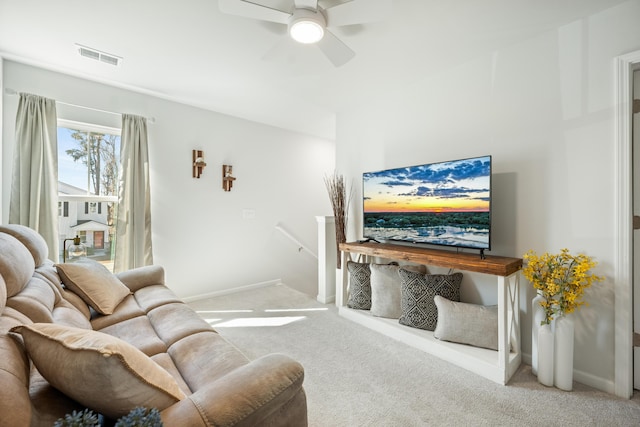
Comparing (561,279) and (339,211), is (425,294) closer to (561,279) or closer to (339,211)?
(561,279)

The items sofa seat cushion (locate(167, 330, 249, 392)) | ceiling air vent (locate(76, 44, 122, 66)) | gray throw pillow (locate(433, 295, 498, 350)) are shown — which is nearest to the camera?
sofa seat cushion (locate(167, 330, 249, 392))

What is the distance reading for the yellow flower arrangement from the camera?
72.4 inches

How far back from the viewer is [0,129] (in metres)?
2.53

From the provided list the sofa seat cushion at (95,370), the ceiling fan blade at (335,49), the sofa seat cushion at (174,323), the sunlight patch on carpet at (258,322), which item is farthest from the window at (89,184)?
the sofa seat cushion at (95,370)

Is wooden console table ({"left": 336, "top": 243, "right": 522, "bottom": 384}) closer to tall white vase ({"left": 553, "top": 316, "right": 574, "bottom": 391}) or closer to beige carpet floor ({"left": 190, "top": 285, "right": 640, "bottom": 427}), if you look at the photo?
beige carpet floor ({"left": 190, "top": 285, "right": 640, "bottom": 427})

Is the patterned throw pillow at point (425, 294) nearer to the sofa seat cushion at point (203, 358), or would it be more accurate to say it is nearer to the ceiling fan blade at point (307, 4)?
the sofa seat cushion at point (203, 358)

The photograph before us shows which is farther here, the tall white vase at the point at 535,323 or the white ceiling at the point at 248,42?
the tall white vase at the point at 535,323

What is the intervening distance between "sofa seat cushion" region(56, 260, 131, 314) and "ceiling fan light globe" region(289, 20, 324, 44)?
217 cm

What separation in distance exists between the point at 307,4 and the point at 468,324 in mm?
2485

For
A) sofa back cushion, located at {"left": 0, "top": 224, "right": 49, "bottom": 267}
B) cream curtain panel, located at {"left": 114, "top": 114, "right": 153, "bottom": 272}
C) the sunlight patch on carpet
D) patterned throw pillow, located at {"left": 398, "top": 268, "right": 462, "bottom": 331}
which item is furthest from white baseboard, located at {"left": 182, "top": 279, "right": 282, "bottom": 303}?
patterned throw pillow, located at {"left": 398, "top": 268, "right": 462, "bottom": 331}

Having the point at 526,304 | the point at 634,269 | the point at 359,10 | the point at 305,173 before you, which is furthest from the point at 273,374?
the point at 305,173

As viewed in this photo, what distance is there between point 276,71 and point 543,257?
2711 millimetres

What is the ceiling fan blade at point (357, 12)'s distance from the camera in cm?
158

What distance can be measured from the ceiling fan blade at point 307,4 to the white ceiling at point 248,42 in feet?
Result: 0.66
